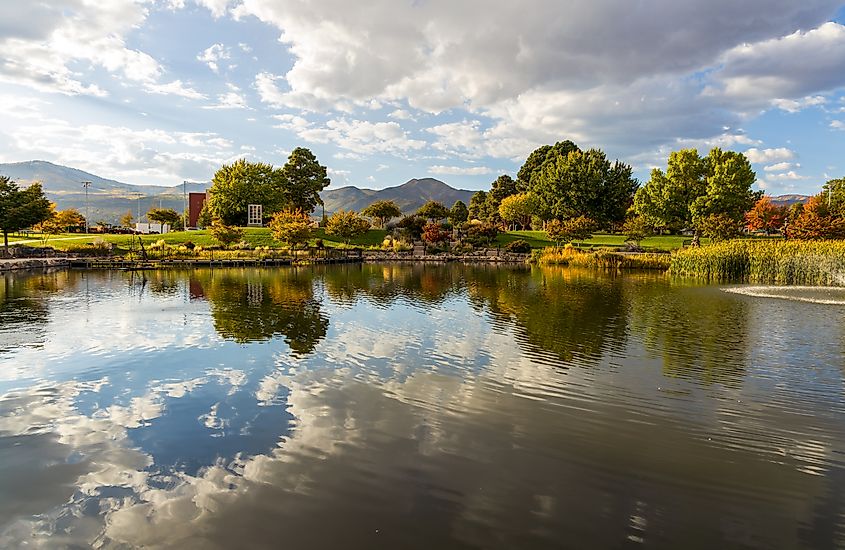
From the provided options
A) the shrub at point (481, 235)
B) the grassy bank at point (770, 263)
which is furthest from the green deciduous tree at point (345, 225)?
the grassy bank at point (770, 263)

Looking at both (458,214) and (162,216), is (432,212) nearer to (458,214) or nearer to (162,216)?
(458,214)

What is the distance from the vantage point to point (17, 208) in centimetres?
5888

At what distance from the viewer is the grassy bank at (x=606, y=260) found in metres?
56.7

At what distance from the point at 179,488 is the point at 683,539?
812 cm

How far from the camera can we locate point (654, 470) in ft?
30.1

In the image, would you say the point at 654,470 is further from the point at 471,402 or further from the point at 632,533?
the point at 471,402

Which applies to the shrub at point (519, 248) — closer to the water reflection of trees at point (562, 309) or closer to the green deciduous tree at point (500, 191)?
the water reflection of trees at point (562, 309)

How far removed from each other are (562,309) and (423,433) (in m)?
18.7

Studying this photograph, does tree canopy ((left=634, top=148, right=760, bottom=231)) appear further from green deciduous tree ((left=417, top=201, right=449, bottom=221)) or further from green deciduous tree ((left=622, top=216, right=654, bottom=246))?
green deciduous tree ((left=417, top=201, right=449, bottom=221))

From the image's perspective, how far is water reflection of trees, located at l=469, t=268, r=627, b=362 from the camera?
19250mm

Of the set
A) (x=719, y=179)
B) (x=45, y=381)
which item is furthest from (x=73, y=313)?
(x=719, y=179)

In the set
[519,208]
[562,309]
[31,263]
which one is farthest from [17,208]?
[519,208]

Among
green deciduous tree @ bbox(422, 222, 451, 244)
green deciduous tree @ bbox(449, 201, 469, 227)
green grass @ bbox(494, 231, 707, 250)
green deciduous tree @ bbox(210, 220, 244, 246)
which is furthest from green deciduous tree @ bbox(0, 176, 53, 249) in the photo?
green deciduous tree @ bbox(449, 201, 469, 227)

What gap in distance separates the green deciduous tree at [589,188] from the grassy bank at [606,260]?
23606 millimetres
